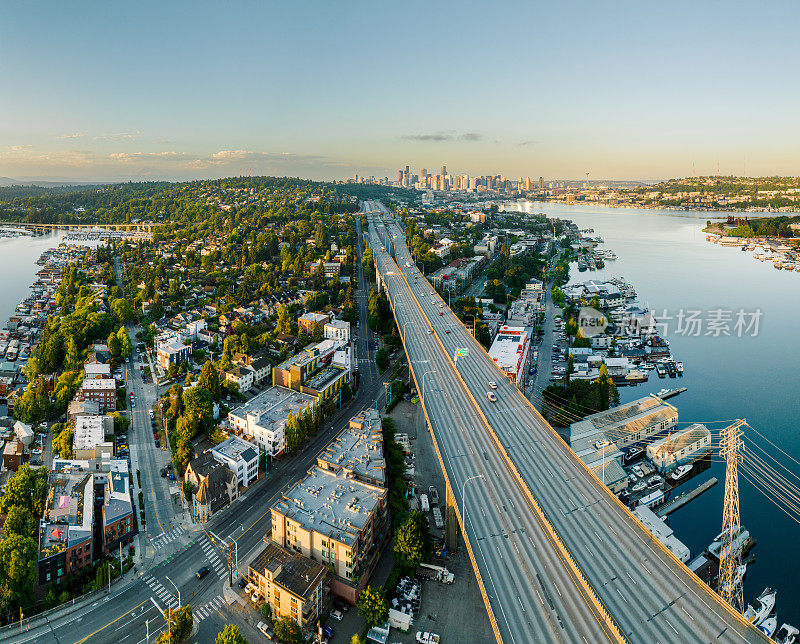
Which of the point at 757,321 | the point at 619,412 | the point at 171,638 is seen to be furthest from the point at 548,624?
the point at 757,321

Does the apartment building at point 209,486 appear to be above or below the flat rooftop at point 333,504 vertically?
below

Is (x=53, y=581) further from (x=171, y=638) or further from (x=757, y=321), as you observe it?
(x=757, y=321)

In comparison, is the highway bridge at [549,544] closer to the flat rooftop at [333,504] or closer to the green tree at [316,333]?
the flat rooftop at [333,504]

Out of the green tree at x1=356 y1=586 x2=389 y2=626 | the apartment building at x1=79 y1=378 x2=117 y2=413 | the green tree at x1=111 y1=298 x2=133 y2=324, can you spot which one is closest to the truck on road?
the green tree at x1=356 y1=586 x2=389 y2=626

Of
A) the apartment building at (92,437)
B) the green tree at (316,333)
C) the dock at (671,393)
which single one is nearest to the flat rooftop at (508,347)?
the dock at (671,393)

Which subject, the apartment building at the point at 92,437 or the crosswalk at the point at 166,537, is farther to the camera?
the apartment building at the point at 92,437

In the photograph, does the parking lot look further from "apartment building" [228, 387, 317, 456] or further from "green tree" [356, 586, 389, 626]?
"apartment building" [228, 387, 317, 456]

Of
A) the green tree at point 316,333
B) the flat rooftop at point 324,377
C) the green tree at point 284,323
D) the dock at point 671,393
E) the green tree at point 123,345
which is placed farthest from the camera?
the green tree at point 284,323
